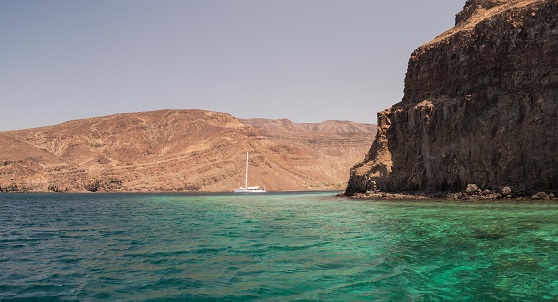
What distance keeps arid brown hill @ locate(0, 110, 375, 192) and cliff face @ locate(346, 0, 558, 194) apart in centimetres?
9195

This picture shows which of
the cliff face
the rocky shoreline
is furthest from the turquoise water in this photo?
the cliff face

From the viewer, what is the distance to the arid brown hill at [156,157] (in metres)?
141

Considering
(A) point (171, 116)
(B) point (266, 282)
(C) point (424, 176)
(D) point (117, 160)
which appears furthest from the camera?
(A) point (171, 116)

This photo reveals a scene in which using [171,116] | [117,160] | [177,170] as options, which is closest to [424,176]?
[177,170]

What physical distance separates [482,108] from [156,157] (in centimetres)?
12950

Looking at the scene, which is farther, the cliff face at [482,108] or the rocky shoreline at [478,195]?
the cliff face at [482,108]

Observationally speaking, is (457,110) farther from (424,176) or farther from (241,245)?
(241,245)

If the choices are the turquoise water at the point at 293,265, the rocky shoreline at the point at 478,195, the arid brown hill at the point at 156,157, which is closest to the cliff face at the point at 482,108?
the rocky shoreline at the point at 478,195

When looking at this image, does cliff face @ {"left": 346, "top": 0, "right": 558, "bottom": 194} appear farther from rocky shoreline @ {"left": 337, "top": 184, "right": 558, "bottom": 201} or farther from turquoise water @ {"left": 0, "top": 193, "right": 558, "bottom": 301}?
turquoise water @ {"left": 0, "top": 193, "right": 558, "bottom": 301}

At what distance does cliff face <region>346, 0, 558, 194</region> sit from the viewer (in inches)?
1658

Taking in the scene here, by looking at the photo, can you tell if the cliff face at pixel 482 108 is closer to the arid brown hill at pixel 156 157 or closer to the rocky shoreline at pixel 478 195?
the rocky shoreline at pixel 478 195

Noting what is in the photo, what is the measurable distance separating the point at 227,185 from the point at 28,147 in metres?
82.0

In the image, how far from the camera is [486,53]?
48344 mm

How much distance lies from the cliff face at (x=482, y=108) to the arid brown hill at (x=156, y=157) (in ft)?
302
